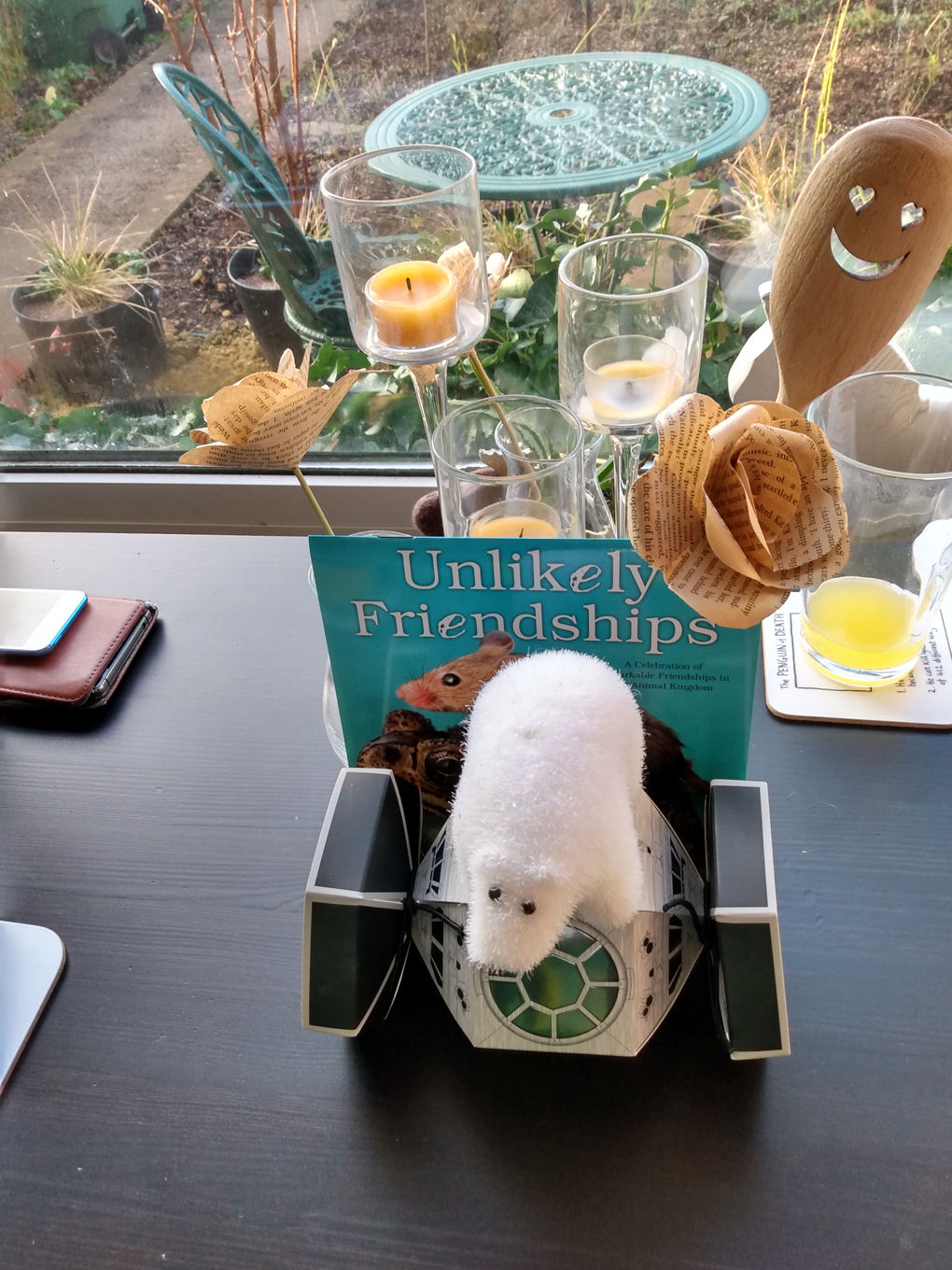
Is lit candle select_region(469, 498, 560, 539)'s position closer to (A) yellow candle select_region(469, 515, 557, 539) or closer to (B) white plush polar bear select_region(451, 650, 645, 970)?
(A) yellow candle select_region(469, 515, 557, 539)

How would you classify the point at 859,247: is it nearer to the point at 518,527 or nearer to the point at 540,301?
the point at 518,527

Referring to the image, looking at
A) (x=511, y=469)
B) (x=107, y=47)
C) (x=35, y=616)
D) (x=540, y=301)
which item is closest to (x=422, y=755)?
(x=511, y=469)

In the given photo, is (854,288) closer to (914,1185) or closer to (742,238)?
(914,1185)

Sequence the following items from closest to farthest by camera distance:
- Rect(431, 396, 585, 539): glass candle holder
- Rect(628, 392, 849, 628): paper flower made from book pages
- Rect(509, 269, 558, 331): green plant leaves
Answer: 1. Rect(628, 392, 849, 628): paper flower made from book pages
2. Rect(431, 396, 585, 539): glass candle holder
3. Rect(509, 269, 558, 331): green plant leaves

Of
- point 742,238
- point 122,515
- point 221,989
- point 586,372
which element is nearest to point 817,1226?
point 221,989

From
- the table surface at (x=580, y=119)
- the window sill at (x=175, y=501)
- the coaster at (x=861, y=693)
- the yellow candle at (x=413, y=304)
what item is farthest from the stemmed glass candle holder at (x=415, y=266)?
the window sill at (x=175, y=501)

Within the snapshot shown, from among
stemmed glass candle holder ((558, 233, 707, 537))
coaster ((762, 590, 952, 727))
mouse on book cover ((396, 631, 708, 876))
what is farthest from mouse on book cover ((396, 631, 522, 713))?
coaster ((762, 590, 952, 727))
